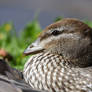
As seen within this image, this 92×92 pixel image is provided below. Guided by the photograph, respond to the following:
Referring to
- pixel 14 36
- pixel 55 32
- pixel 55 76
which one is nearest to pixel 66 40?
pixel 55 32

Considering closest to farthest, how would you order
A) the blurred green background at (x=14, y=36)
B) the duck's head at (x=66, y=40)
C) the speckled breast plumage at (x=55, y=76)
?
the speckled breast plumage at (x=55, y=76), the duck's head at (x=66, y=40), the blurred green background at (x=14, y=36)

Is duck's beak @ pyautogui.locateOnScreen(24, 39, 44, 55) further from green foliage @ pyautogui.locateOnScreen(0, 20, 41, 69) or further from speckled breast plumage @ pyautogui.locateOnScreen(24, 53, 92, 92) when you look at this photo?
green foliage @ pyautogui.locateOnScreen(0, 20, 41, 69)

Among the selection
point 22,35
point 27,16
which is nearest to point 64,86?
point 22,35

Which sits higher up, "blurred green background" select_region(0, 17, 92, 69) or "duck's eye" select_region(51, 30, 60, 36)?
"duck's eye" select_region(51, 30, 60, 36)

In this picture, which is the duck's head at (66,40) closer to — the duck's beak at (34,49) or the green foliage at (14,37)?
the duck's beak at (34,49)

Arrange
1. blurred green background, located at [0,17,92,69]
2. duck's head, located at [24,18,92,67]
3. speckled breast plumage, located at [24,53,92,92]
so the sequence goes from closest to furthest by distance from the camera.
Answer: speckled breast plumage, located at [24,53,92,92], duck's head, located at [24,18,92,67], blurred green background, located at [0,17,92,69]

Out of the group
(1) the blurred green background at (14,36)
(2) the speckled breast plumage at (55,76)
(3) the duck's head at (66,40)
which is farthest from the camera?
(1) the blurred green background at (14,36)

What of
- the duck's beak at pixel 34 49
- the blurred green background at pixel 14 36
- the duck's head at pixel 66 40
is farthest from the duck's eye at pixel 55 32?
the blurred green background at pixel 14 36

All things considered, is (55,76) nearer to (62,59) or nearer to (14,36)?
(62,59)

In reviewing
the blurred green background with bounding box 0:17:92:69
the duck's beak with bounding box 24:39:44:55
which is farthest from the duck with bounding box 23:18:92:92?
the blurred green background with bounding box 0:17:92:69
